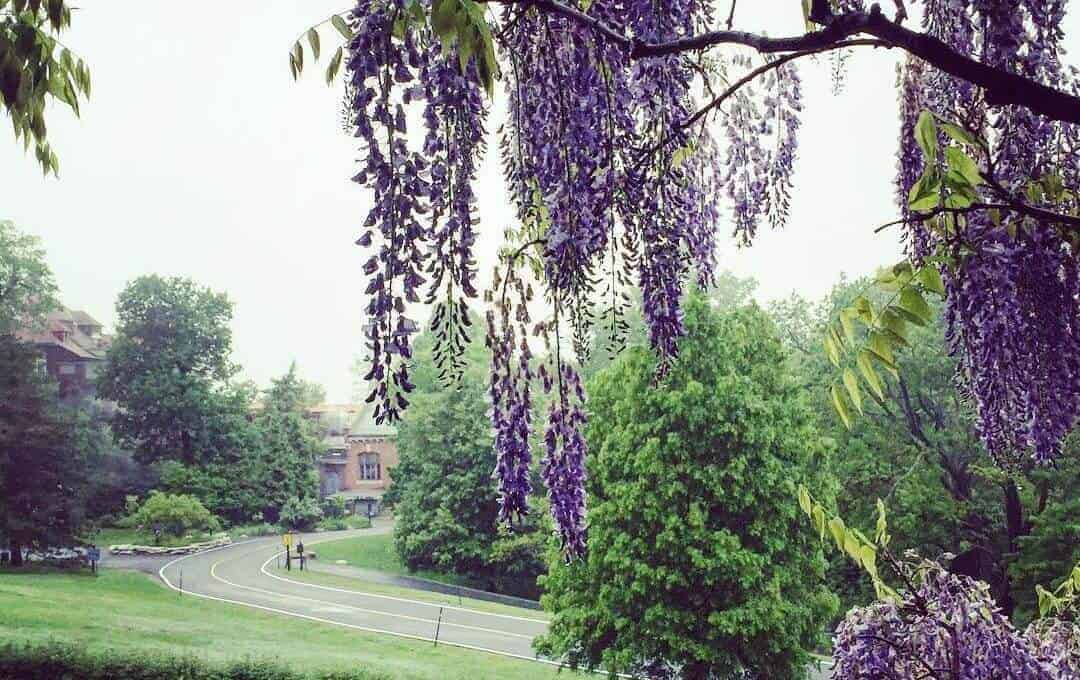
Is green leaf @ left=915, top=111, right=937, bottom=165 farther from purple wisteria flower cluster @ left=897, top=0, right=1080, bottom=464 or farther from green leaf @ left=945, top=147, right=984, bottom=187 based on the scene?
purple wisteria flower cluster @ left=897, top=0, right=1080, bottom=464

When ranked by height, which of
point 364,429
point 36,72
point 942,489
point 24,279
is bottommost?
point 942,489

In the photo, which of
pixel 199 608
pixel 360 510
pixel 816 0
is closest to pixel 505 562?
pixel 360 510

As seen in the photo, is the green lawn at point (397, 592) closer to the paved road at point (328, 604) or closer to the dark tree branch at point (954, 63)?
the paved road at point (328, 604)

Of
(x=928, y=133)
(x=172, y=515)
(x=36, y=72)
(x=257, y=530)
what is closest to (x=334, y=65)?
(x=928, y=133)

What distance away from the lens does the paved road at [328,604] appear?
1045 centimetres

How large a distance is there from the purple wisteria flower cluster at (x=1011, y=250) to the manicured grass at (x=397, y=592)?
442 inches

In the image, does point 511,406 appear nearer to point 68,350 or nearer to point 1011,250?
point 1011,250

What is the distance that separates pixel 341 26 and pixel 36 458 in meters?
9.73

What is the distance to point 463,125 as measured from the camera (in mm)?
1116

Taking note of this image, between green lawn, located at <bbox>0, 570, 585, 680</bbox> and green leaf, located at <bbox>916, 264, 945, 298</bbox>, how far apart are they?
6.56 m

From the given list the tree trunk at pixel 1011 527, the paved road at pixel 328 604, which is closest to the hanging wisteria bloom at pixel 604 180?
the tree trunk at pixel 1011 527

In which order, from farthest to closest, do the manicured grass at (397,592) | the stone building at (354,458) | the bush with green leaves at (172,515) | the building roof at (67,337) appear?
1. the stone building at (354,458)
2. the manicured grass at (397,592)
3. the building roof at (67,337)
4. the bush with green leaves at (172,515)

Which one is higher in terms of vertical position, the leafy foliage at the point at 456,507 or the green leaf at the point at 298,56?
the green leaf at the point at 298,56

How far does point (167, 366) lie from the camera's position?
11648 millimetres
